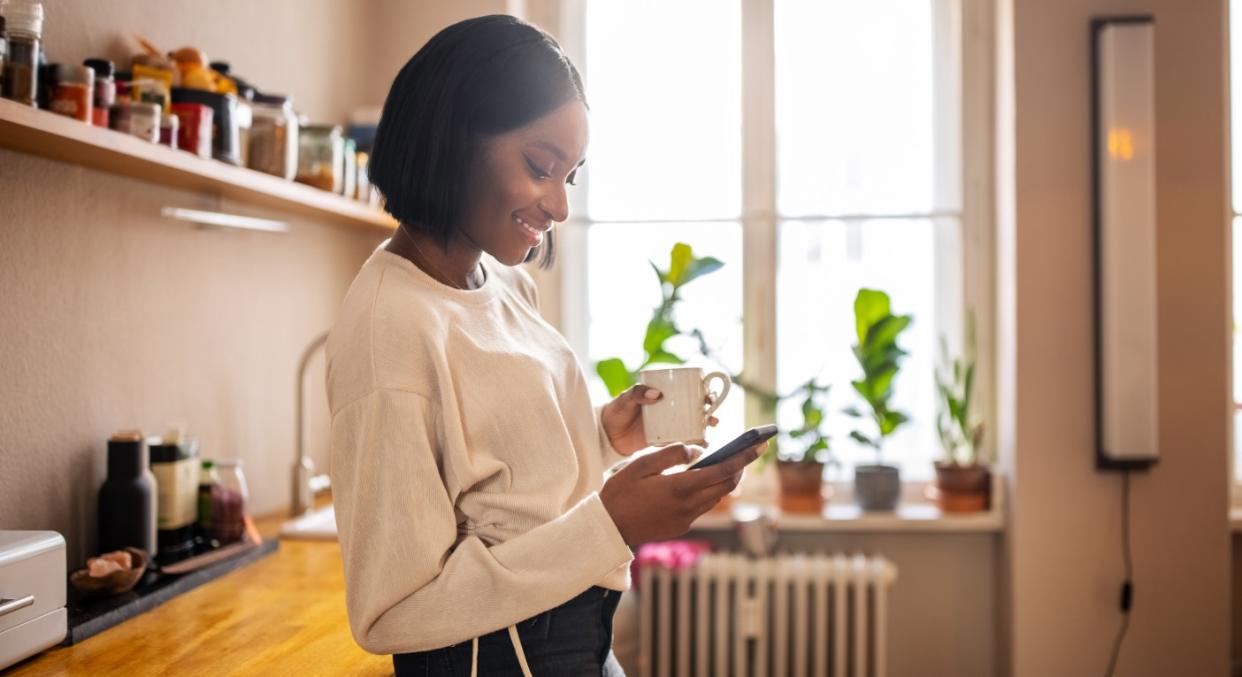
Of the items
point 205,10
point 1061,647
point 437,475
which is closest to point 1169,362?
point 1061,647

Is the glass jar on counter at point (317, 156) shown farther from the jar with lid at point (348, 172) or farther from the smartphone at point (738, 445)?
the smartphone at point (738, 445)

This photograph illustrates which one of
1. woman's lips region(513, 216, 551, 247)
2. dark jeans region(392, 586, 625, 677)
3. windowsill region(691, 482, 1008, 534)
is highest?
woman's lips region(513, 216, 551, 247)

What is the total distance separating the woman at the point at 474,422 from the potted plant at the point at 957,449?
1787mm

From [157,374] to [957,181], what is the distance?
2184 mm

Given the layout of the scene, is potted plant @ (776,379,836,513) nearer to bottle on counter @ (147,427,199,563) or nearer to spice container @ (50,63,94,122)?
bottle on counter @ (147,427,199,563)

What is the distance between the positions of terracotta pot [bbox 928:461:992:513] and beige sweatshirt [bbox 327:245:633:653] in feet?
6.22

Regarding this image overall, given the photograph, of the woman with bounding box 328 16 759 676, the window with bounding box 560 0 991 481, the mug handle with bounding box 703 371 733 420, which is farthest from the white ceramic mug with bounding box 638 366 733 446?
the window with bounding box 560 0 991 481

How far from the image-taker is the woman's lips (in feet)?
3.44

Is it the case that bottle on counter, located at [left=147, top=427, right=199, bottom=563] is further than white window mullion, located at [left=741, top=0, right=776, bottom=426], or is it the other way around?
white window mullion, located at [left=741, top=0, right=776, bottom=426]

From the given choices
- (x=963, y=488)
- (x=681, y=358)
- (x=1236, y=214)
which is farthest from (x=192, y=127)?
(x=1236, y=214)

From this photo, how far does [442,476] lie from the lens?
0.97m

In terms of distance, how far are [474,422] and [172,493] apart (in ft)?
3.35

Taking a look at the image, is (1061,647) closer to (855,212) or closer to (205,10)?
(855,212)

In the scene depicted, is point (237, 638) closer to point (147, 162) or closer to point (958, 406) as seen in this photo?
point (147, 162)
